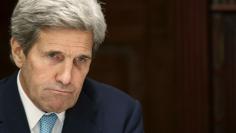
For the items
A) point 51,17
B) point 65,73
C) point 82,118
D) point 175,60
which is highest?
point 51,17

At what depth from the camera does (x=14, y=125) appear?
2.21m

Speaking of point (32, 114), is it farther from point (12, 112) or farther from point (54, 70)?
point (54, 70)

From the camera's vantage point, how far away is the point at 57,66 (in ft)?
6.88

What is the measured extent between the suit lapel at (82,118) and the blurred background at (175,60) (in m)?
1.06

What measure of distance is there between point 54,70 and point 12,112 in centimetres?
24

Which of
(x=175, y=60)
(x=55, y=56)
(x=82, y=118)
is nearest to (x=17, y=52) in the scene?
(x=55, y=56)

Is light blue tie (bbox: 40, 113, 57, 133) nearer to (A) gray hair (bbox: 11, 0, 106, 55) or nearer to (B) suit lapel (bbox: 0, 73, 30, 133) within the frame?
(B) suit lapel (bbox: 0, 73, 30, 133)

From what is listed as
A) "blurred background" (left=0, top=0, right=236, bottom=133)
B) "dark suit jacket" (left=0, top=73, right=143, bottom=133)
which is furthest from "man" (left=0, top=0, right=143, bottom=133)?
"blurred background" (left=0, top=0, right=236, bottom=133)

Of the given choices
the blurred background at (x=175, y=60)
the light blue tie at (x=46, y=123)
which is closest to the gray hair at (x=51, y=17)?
the light blue tie at (x=46, y=123)

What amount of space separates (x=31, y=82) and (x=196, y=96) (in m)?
1.37

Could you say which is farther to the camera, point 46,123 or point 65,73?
point 46,123

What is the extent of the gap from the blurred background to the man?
105cm

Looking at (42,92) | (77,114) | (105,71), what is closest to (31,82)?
(42,92)

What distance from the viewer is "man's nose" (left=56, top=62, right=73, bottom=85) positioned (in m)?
2.08
